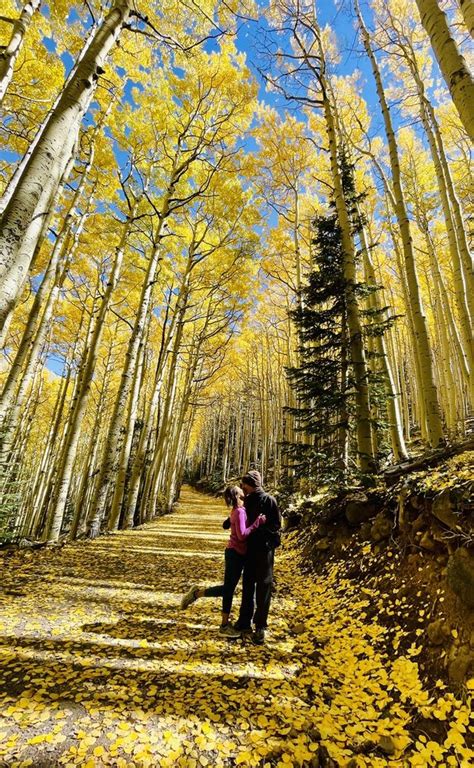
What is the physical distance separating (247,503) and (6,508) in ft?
11.8

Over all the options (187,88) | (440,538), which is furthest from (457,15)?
(440,538)

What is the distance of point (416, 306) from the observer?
5375mm

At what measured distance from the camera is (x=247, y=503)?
11.6 feet

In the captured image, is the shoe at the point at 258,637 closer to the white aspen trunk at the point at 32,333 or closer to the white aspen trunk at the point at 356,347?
the white aspen trunk at the point at 356,347

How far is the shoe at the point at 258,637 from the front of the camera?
3.21 meters

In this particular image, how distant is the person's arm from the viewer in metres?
3.33

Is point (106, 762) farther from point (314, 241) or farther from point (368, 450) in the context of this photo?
point (314, 241)

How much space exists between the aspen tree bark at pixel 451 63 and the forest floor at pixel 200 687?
162 inches

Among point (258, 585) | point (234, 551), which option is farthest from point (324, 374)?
point (258, 585)

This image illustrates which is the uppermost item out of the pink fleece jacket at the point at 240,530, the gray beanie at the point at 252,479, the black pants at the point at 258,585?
the gray beanie at the point at 252,479

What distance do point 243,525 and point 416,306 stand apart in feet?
14.6

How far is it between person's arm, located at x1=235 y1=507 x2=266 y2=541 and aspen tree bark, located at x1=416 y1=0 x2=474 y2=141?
3663 mm

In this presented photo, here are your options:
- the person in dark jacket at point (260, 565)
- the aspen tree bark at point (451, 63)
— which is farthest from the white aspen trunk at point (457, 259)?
the person in dark jacket at point (260, 565)

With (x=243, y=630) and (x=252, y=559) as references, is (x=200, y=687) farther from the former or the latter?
(x=252, y=559)
